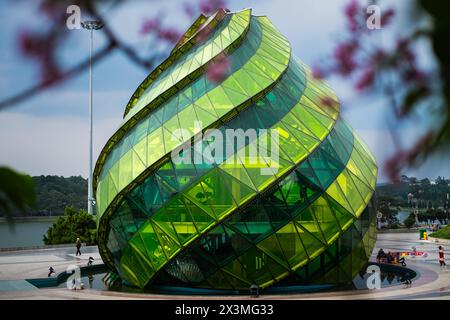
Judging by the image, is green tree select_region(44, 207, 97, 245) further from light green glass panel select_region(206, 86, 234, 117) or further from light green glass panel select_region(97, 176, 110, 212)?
light green glass panel select_region(206, 86, 234, 117)

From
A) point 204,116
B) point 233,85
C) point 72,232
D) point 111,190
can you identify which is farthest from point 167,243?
point 72,232

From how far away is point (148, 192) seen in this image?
39.7ft

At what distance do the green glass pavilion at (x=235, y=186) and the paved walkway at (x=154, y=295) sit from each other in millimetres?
1128

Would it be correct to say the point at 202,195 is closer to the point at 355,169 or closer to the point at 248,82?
the point at 248,82

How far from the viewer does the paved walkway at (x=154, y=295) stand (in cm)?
1024

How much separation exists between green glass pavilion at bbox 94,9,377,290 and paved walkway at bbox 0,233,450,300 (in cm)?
113

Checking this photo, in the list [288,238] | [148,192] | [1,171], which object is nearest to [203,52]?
[148,192]

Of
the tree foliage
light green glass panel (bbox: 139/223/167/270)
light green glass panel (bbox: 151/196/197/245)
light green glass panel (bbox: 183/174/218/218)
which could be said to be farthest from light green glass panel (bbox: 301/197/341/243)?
the tree foliage

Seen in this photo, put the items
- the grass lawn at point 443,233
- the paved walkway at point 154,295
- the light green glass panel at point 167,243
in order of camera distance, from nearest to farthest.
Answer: the paved walkway at point 154,295 → the light green glass panel at point 167,243 → the grass lawn at point 443,233

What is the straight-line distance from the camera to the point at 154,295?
11000mm

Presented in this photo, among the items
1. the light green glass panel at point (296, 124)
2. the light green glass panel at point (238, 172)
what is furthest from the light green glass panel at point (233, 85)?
the light green glass panel at point (238, 172)

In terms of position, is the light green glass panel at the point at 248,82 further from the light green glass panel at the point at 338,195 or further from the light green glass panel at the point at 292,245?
the light green glass panel at the point at 292,245

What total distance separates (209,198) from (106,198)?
2897mm
